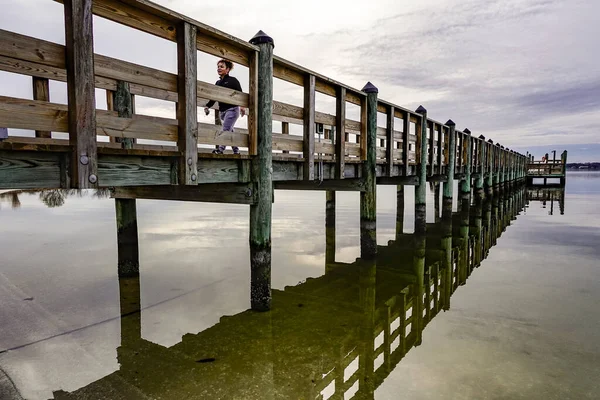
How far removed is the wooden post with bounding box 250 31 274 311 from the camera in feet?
18.6

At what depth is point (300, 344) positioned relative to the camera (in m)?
4.80

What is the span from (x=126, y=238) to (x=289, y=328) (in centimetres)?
447

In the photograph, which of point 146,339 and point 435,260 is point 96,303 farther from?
point 435,260

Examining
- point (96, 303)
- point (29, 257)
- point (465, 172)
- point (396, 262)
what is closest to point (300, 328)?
point (96, 303)

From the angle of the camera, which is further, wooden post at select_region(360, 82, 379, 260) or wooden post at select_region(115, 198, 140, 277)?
wooden post at select_region(360, 82, 379, 260)

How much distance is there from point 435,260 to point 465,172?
1125 cm

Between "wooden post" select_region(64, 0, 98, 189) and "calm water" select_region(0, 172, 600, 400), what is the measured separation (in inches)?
Answer: 87.3

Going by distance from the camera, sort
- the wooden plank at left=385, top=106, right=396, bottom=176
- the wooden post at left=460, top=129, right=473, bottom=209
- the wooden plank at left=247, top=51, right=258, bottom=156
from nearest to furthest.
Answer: the wooden plank at left=247, top=51, right=258, bottom=156, the wooden plank at left=385, top=106, right=396, bottom=176, the wooden post at left=460, top=129, right=473, bottom=209

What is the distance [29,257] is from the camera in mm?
9672

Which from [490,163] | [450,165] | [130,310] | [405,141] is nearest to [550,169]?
[490,163]

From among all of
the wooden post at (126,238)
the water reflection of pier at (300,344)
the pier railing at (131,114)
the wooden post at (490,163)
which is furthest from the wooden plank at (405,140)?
the wooden post at (490,163)

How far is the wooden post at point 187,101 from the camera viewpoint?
4.61m

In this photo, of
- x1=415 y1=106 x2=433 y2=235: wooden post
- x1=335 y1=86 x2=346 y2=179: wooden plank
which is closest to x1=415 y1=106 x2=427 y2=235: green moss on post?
x1=415 y1=106 x2=433 y2=235: wooden post

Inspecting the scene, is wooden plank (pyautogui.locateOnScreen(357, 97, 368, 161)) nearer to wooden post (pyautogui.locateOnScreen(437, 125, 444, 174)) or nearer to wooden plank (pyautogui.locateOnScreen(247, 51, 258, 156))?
wooden plank (pyautogui.locateOnScreen(247, 51, 258, 156))
